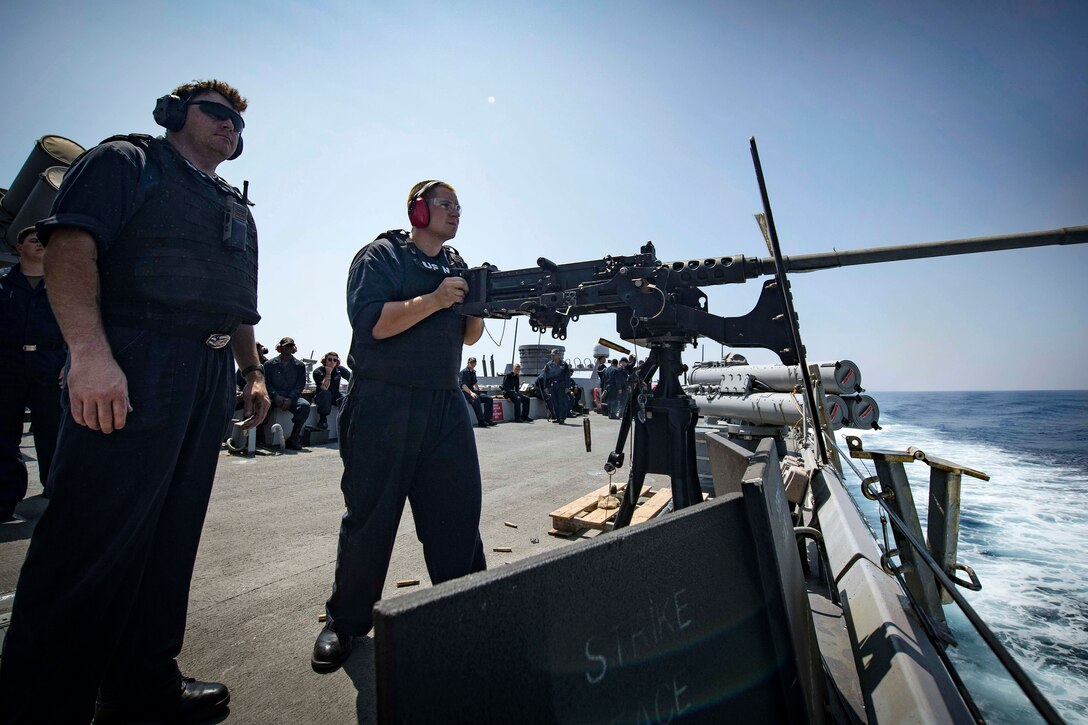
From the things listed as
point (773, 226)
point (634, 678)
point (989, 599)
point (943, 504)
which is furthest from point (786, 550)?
point (989, 599)

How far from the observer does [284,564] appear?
282cm

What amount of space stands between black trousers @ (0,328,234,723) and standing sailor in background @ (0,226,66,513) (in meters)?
3.06

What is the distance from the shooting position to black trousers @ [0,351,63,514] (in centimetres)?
344

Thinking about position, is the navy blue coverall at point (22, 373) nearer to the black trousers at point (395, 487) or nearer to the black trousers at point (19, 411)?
the black trousers at point (19, 411)

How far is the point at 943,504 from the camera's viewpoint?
2602 mm

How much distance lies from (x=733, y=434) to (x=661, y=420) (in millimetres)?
4913

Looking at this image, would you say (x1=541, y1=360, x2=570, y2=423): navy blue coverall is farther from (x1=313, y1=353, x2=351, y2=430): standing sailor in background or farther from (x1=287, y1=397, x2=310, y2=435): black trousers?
(x1=287, y1=397, x2=310, y2=435): black trousers

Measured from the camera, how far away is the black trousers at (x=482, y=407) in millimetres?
12031

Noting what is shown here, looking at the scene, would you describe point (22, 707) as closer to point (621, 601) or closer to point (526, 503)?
point (621, 601)

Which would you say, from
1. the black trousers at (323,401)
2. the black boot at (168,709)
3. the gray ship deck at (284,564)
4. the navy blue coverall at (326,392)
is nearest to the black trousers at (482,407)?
the navy blue coverall at (326,392)

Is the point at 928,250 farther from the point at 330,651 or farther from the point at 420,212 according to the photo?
the point at 330,651

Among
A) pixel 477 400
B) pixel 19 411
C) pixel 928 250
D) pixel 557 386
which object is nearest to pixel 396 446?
pixel 928 250

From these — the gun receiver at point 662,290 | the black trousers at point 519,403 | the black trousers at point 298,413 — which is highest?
the gun receiver at point 662,290

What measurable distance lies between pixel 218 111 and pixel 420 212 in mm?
847
